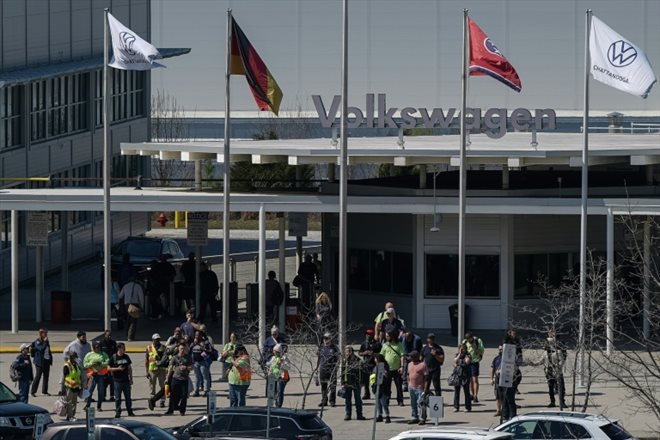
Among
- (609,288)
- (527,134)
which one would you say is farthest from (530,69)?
(609,288)

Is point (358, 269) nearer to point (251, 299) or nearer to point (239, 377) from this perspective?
point (251, 299)

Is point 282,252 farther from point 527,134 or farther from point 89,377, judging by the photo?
point 527,134

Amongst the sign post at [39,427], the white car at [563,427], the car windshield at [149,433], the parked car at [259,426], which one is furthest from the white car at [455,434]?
the sign post at [39,427]

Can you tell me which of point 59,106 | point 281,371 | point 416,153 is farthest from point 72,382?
point 59,106

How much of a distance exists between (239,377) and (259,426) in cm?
529

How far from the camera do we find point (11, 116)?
52500 millimetres

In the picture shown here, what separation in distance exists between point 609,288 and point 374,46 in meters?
54.7

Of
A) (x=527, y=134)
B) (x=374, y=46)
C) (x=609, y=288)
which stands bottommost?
(x=609, y=288)

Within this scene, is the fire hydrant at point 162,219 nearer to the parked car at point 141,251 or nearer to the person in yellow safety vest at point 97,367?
the parked car at point 141,251

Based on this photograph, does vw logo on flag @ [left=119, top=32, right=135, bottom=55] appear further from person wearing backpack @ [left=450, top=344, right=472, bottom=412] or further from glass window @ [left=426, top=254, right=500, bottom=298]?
glass window @ [left=426, top=254, right=500, bottom=298]

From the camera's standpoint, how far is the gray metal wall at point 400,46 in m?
88.6

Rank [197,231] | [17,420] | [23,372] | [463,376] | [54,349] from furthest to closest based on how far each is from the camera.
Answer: [197,231], [54,349], [23,372], [463,376], [17,420]

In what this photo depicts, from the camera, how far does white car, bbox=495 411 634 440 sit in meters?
26.0

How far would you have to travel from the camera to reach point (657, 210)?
127ft
